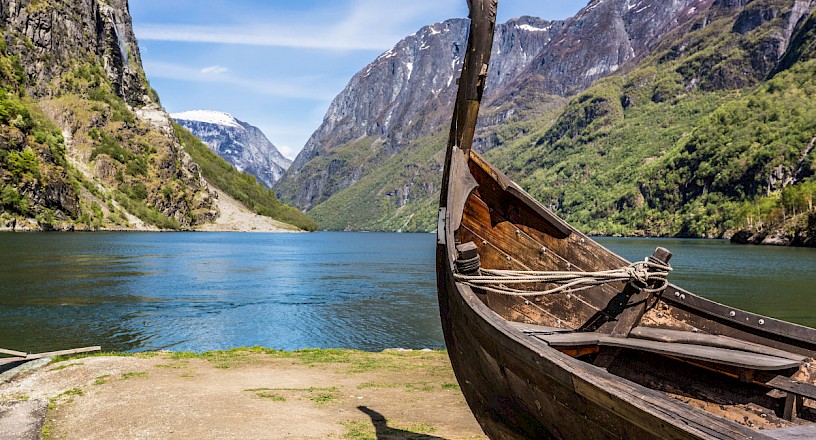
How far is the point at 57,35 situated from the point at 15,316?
601 feet

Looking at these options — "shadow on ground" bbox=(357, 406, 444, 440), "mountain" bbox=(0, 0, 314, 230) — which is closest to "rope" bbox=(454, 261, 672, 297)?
"shadow on ground" bbox=(357, 406, 444, 440)

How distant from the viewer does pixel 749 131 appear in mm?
174625

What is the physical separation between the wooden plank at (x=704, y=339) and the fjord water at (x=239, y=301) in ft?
58.7

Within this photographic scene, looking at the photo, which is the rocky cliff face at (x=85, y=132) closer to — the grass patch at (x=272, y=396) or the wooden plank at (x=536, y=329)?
the grass patch at (x=272, y=396)

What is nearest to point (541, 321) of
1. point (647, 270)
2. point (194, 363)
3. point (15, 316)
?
point (647, 270)

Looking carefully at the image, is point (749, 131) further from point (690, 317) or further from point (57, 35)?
point (57, 35)

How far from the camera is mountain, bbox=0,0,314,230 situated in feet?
396

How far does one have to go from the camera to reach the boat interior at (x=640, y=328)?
260 inches

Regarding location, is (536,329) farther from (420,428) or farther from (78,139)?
(78,139)

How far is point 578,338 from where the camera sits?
23.7ft

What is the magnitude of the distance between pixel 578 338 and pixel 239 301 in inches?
1361

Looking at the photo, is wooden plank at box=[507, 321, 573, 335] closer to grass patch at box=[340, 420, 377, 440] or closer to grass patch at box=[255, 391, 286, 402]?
grass patch at box=[340, 420, 377, 440]

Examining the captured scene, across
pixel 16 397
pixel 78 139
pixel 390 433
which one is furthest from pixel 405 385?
pixel 78 139

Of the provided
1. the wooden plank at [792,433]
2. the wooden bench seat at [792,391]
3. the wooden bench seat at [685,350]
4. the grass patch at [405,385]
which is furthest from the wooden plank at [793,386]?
the grass patch at [405,385]
